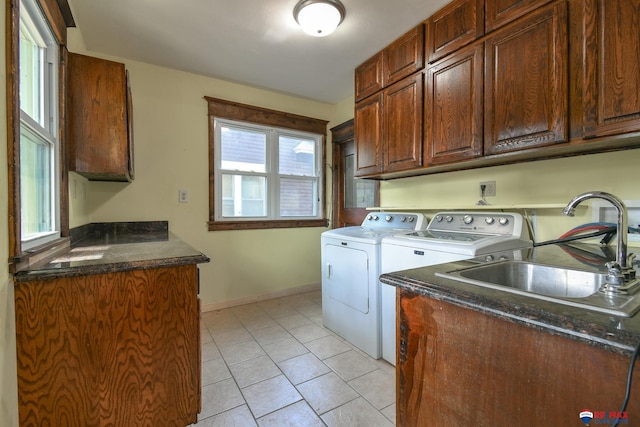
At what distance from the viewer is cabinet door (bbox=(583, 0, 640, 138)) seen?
1.19 metres

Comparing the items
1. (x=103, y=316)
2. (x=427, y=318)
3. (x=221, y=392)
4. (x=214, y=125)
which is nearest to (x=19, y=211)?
(x=103, y=316)

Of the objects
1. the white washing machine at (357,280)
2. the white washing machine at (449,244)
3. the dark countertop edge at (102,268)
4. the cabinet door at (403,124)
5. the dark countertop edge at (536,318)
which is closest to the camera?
the dark countertop edge at (536,318)

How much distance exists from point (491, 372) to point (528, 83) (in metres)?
1.55

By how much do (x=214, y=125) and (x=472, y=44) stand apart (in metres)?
2.36

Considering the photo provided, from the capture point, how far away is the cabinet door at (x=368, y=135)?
8.00ft

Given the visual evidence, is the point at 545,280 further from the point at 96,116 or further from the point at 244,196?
the point at 244,196

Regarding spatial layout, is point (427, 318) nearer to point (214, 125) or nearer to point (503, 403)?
point (503, 403)

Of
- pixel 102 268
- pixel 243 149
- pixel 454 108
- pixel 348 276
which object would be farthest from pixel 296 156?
pixel 102 268

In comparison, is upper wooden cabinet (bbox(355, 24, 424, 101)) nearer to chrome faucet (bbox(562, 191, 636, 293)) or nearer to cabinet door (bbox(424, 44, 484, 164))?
cabinet door (bbox(424, 44, 484, 164))

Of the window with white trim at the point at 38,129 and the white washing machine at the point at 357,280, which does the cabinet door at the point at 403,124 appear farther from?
the window with white trim at the point at 38,129

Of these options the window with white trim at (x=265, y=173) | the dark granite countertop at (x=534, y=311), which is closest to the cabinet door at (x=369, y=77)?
the window with white trim at (x=265, y=173)

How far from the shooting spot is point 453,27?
1.85 meters

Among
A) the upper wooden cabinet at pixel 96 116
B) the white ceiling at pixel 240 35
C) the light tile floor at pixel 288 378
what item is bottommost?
the light tile floor at pixel 288 378

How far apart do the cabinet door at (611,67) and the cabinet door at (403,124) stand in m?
0.93
